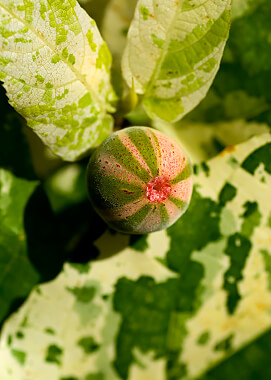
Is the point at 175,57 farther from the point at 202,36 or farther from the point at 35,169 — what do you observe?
the point at 35,169

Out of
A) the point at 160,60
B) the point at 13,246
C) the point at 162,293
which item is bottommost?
the point at 162,293

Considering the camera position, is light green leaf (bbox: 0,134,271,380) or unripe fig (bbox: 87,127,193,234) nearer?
unripe fig (bbox: 87,127,193,234)

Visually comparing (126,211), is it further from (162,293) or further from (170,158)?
(162,293)

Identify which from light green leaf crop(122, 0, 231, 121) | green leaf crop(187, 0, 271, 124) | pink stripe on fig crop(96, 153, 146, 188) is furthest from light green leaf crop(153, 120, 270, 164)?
pink stripe on fig crop(96, 153, 146, 188)

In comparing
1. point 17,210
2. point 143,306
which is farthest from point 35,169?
point 143,306

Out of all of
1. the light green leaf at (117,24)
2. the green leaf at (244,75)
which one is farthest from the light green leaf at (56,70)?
the green leaf at (244,75)

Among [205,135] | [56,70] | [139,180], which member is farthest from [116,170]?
[205,135]

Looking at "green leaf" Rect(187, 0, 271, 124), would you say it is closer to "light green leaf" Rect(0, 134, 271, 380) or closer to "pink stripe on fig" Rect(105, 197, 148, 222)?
"light green leaf" Rect(0, 134, 271, 380)
